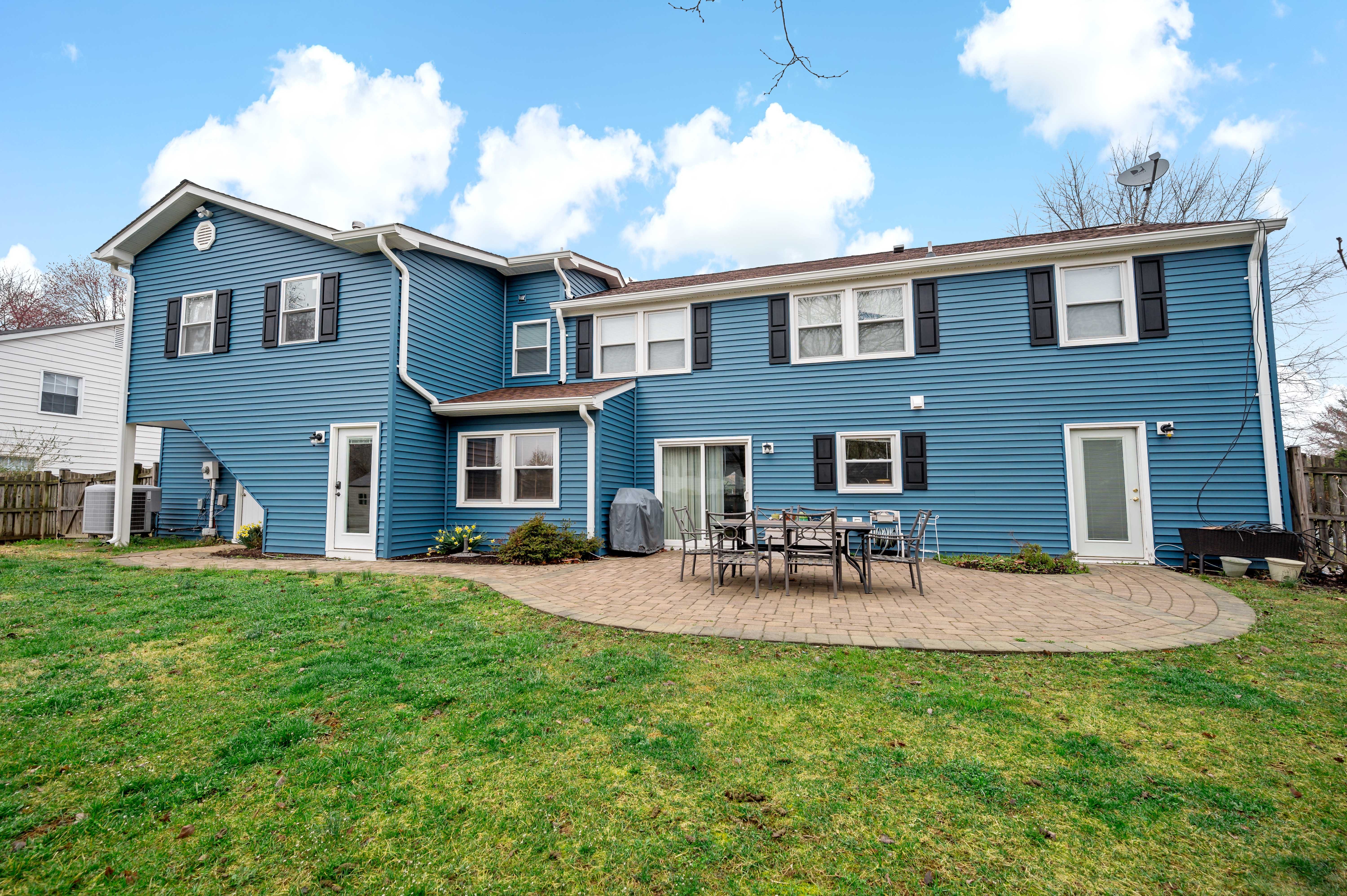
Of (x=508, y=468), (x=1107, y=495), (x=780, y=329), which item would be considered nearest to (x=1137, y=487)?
(x=1107, y=495)

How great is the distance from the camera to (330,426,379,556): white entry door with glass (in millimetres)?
10359

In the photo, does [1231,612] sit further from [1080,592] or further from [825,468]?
[825,468]

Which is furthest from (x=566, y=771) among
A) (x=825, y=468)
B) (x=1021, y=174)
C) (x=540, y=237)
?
(x=540, y=237)

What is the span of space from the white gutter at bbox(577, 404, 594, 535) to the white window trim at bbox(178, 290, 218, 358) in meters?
8.22

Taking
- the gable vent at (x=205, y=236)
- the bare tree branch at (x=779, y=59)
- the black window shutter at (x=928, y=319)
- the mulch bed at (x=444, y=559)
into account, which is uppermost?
the gable vent at (x=205, y=236)

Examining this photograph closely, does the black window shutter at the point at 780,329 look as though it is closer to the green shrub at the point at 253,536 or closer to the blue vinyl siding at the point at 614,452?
the blue vinyl siding at the point at 614,452

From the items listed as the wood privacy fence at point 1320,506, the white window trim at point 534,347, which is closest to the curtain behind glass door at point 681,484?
the white window trim at point 534,347

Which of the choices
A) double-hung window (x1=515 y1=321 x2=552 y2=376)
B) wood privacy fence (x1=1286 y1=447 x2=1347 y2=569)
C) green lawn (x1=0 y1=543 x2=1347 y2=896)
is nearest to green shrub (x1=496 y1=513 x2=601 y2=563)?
double-hung window (x1=515 y1=321 x2=552 y2=376)

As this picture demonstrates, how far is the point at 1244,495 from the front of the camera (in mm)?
8898

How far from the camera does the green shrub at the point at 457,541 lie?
10.8 metres

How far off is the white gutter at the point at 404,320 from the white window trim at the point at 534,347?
286 cm

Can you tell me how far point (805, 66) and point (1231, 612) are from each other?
672 centimetres

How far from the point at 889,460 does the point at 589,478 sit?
18.3 feet

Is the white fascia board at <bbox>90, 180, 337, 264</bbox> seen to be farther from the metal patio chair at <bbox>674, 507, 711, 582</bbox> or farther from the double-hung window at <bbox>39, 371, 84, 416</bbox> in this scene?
the metal patio chair at <bbox>674, 507, 711, 582</bbox>
